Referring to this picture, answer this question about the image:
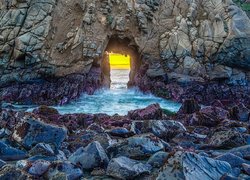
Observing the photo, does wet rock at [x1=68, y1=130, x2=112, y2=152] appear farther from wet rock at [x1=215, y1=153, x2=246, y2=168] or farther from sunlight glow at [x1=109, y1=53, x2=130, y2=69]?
sunlight glow at [x1=109, y1=53, x2=130, y2=69]

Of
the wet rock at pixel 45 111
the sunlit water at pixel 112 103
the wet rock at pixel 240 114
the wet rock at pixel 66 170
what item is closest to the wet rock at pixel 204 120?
the wet rock at pixel 240 114

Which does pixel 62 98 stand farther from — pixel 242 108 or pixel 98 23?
pixel 242 108

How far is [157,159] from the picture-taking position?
9500 millimetres

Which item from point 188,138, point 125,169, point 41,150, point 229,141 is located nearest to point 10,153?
point 41,150

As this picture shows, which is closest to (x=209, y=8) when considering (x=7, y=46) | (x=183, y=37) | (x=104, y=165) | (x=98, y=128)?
(x=183, y=37)

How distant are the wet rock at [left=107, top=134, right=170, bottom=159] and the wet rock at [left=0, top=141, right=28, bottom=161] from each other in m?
2.90

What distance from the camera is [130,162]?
918 cm

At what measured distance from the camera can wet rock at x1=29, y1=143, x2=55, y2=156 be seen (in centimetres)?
1054

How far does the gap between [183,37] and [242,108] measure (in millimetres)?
17597

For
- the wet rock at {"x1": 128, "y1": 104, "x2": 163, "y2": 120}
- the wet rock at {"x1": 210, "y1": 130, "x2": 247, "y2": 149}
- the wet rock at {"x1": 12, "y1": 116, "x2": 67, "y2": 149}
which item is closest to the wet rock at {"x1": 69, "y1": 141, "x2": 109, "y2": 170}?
the wet rock at {"x1": 12, "y1": 116, "x2": 67, "y2": 149}

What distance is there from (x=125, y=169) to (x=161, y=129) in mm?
5692

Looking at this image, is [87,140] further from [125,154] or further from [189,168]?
[189,168]

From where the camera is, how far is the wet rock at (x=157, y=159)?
9.31 m

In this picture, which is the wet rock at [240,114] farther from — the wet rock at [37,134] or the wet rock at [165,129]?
the wet rock at [37,134]
